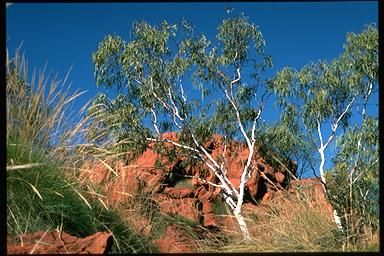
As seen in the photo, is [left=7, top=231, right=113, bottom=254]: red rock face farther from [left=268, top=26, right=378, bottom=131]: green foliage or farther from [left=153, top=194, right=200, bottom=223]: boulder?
[left=268, top=26, right=378, bottom=131]: green foliage

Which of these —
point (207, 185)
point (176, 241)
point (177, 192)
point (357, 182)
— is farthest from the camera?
point (207, 185)

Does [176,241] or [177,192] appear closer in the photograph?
[176,241]

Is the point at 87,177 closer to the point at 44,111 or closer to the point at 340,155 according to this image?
the point at 44,111

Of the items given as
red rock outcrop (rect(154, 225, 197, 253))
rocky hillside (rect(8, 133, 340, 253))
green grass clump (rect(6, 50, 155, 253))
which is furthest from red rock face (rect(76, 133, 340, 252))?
green grass clump (rect(6, 50, 155, 253))

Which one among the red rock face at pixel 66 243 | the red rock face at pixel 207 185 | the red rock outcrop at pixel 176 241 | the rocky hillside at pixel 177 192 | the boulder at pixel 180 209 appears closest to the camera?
the red rock face at pixel 66 243

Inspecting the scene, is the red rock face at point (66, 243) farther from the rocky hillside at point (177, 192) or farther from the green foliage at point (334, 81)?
the green foliage at point (334, 81)

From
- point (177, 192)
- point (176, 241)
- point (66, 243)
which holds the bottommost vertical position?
point (176, 241)

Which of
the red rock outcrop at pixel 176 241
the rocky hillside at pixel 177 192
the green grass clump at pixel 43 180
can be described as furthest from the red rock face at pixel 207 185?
the green grass clump at pixel 43 180

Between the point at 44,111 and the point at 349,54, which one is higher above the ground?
the point at 349,54

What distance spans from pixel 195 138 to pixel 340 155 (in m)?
3.29

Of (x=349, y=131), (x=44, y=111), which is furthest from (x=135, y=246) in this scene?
(x=349, y=131)

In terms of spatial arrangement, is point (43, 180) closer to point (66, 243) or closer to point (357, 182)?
point (66, 243)

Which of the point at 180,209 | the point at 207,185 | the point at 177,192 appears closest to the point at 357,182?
the point at 180,209

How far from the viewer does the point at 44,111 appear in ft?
19.4
